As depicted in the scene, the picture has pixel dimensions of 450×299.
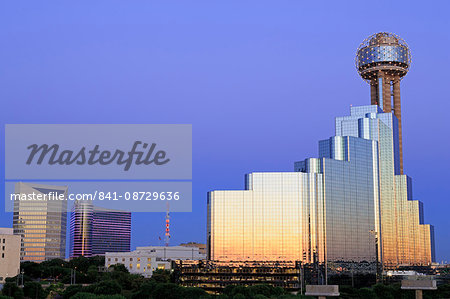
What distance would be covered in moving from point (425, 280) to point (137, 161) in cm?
6838

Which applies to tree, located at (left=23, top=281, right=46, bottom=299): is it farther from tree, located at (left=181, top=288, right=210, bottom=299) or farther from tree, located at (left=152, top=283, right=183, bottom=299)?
tree, located at (left=181, top=288, right=210, bottom=299)

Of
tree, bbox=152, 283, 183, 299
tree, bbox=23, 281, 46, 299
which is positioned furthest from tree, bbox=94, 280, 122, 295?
tree, bbox=23, 281, 46, 299

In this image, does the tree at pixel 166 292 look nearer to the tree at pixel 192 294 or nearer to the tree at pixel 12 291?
the tree at pixel 192 294

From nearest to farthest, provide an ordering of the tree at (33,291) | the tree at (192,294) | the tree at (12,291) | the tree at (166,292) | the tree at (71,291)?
the tree at (192,294)
the tree at (12,291)
the tree at (166,292)
the tree at (71,291)
the tree at (33,291)

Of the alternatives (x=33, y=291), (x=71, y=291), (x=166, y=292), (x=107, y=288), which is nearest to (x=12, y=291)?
(x=33, y=291)

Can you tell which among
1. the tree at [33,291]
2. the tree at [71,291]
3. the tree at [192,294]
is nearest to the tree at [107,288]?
the tree at [71,291]

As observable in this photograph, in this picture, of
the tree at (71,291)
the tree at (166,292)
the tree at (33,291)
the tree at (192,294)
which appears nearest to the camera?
the tree at (192,294)

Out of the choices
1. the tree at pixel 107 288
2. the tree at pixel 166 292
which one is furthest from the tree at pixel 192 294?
the tree at pixel 107 288

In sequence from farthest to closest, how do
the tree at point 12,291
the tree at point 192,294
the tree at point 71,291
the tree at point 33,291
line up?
1. the tree at point 33,291
2. the tree at point 71,291
3. the tree at point 12,291
4. the tree at point 192,294

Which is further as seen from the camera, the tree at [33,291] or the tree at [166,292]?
the tree at [33,291]

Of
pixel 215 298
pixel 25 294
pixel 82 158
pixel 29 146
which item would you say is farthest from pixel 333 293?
pixel 25 294

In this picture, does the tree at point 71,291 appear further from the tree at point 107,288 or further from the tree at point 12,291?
the tree at point 12,291

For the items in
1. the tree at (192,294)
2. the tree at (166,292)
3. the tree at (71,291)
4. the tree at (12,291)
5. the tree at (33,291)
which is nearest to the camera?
the tree at (192,294)

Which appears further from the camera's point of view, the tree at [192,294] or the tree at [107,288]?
the tree at [107,288]
